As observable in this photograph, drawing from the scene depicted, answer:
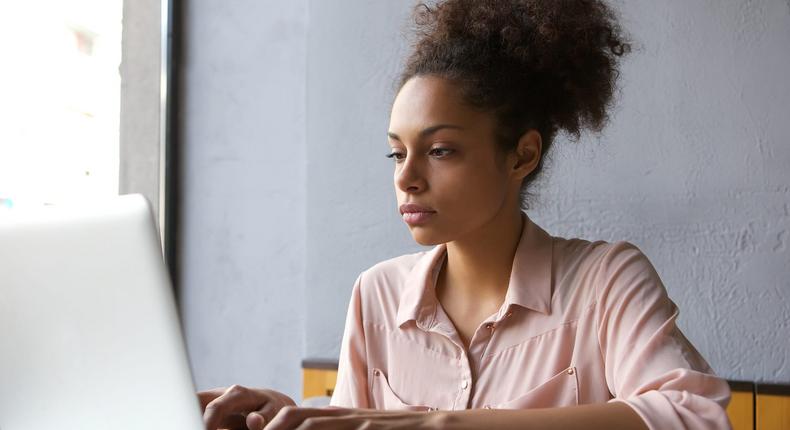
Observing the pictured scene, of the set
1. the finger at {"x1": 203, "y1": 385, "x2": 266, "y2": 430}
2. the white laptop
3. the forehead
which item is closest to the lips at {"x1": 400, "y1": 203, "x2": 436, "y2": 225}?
the forehead

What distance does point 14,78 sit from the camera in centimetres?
205

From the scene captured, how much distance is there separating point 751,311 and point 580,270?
0.69m

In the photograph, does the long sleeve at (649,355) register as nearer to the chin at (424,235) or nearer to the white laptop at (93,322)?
the chin at (424,235)

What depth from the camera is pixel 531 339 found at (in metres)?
1.20

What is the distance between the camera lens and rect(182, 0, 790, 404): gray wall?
1734 millimetres

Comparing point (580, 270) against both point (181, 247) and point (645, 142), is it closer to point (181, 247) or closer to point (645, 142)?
point (645, 142)

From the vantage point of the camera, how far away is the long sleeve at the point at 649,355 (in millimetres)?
928

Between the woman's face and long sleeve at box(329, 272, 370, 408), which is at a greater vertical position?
the woman's face

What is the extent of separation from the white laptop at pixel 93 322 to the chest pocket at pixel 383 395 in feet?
2.21

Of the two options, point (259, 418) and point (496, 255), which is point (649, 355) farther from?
point (259, 418)

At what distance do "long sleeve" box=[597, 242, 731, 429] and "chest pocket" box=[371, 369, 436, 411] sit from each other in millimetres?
299

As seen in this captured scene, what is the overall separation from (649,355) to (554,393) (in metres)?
0.18

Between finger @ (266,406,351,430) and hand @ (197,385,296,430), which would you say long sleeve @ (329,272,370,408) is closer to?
hand @ (197,385,296,430)

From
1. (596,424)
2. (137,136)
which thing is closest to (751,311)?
(596,424)
